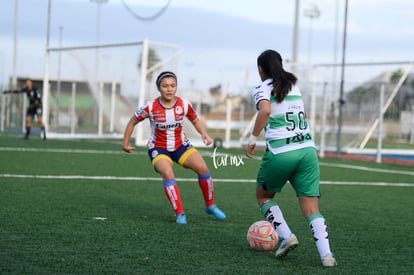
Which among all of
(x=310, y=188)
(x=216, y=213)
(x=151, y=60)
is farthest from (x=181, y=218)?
(x=151, y=60)

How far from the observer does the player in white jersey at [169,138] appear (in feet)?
29.1

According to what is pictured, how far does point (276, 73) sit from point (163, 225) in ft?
8.94

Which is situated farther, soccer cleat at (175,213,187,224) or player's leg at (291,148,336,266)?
soccer cleat at (175,213,187,224)

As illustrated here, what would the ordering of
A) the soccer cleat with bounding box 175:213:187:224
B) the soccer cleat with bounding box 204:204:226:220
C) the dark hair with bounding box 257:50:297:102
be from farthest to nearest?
the soccer cleat with bounding box 204:204:226:220 → the soccer cleat with bounding box 175:213:187:224 → the dark hair with bounding box 257:50:297:102

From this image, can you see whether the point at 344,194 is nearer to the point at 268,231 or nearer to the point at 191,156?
the point at 191,156

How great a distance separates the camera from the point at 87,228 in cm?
792

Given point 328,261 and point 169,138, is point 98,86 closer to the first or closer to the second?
point 169,138

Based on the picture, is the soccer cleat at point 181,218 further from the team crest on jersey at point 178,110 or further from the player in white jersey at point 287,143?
the player in white jersey at point 287,143

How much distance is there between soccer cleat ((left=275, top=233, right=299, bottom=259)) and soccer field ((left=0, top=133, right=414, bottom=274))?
0.28 ft

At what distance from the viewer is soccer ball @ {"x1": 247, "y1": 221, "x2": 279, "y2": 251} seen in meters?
7.01

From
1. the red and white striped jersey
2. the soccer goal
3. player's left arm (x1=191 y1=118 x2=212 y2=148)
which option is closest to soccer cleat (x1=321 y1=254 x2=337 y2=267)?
player's left arm (x1=191 y1=118 x2=212 y2=148)

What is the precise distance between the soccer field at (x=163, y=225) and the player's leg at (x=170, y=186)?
0.61 ft

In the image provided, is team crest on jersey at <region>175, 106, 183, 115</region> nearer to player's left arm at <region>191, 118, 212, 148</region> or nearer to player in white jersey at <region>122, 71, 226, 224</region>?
player in white jersey at <region>122, 71, 226, 224</region>

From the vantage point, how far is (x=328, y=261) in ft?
20.7
